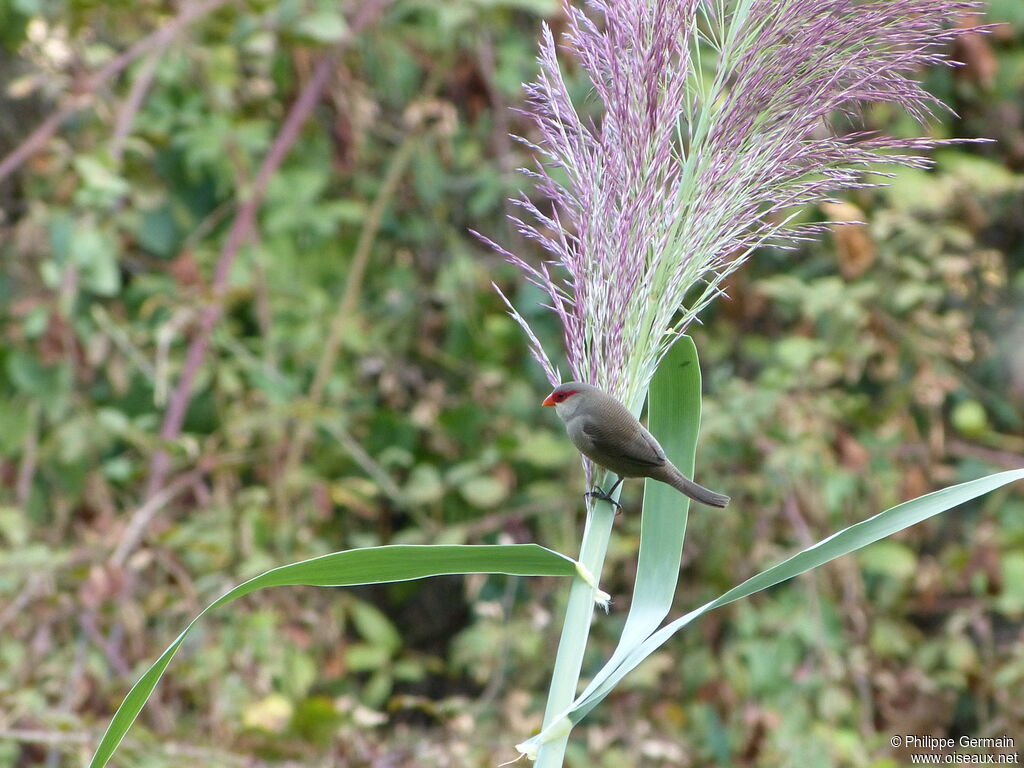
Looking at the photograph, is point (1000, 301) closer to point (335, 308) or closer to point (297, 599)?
point (335, 308)

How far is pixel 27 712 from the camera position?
254cm

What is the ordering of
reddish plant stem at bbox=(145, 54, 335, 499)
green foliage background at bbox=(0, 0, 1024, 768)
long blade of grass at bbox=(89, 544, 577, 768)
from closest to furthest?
1. long blade of grass at bbox=(89, 544, 577, 768)
2. green foliage background at bbox=(0, 0, 1024, 768)
3. reddish plant stem at bbox=(145, 54, 335, 499)

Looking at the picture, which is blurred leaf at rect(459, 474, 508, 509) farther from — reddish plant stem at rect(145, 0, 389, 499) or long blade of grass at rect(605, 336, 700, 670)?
long blade of grass at rect(605, 336, 700, 670)

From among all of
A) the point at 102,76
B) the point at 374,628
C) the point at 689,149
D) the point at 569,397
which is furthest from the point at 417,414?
the point at 689,149

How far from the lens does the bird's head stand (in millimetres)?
1279

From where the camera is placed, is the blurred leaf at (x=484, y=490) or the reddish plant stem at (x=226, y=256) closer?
the reddish plant stem at (x=226, y=256)

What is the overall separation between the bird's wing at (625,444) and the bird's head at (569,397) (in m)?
0.03

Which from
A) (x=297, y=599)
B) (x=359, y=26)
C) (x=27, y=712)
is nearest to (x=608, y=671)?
(x=27, y=712)

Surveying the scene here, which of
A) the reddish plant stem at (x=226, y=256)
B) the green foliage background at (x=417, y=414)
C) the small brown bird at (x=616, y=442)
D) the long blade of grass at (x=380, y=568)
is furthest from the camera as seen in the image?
the reddish plant stem at (x=226, y=256)

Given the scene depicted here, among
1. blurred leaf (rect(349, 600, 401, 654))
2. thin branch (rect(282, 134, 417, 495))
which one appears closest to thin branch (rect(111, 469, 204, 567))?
thin branch (rect(282, 134, 417, 495))

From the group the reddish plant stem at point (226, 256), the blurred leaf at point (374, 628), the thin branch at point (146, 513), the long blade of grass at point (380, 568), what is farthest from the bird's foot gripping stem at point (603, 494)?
the blurred leaf at point (374, 628)

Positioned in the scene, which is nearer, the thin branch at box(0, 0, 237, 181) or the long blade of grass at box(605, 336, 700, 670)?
the long blade of grass at box(605, 336, 700, 670)

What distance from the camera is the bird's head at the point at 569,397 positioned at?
1.28 m

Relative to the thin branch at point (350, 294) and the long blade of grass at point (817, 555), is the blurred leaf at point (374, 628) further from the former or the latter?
the long blade of grass at point (817, 555)
